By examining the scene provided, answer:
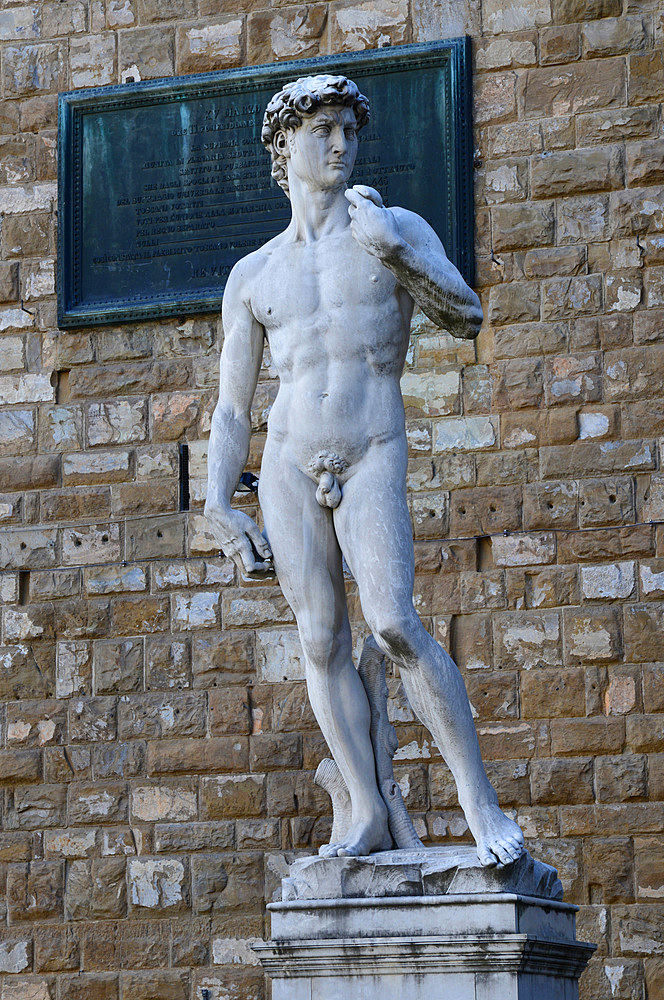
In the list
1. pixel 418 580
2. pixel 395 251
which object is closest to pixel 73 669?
pixel 418 580

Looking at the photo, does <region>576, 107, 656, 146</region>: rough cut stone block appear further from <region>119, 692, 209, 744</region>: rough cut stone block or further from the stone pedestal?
the stone pedestal

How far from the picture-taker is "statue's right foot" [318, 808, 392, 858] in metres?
5.32

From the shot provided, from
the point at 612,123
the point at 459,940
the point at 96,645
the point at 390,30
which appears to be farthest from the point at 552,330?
the point at 459,940

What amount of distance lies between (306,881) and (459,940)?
537 millimetres

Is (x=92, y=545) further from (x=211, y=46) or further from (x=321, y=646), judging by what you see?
(x=321, y=646)

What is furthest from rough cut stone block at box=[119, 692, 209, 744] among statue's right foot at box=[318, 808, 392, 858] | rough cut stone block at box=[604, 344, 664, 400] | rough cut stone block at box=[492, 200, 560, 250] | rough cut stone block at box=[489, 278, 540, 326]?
statue's right foot at box=[318, 808, 392, 858]

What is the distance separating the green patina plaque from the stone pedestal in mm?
3948

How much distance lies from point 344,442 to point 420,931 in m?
1.45

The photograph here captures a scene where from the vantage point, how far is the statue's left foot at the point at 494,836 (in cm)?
506

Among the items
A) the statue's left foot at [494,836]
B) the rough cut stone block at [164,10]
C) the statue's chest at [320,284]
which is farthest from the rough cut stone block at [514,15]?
the statue's left foot at [494,836]

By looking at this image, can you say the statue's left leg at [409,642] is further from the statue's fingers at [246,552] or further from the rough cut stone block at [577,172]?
the rough cut stone block at [577,172]

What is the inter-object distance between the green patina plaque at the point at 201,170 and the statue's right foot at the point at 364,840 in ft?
12.2

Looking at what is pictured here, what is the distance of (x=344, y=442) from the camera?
217 inches

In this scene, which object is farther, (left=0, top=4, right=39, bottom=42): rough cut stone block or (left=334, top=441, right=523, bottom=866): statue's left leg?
(left=0, top=4, right=39, bottom=42): rough cut stone block
